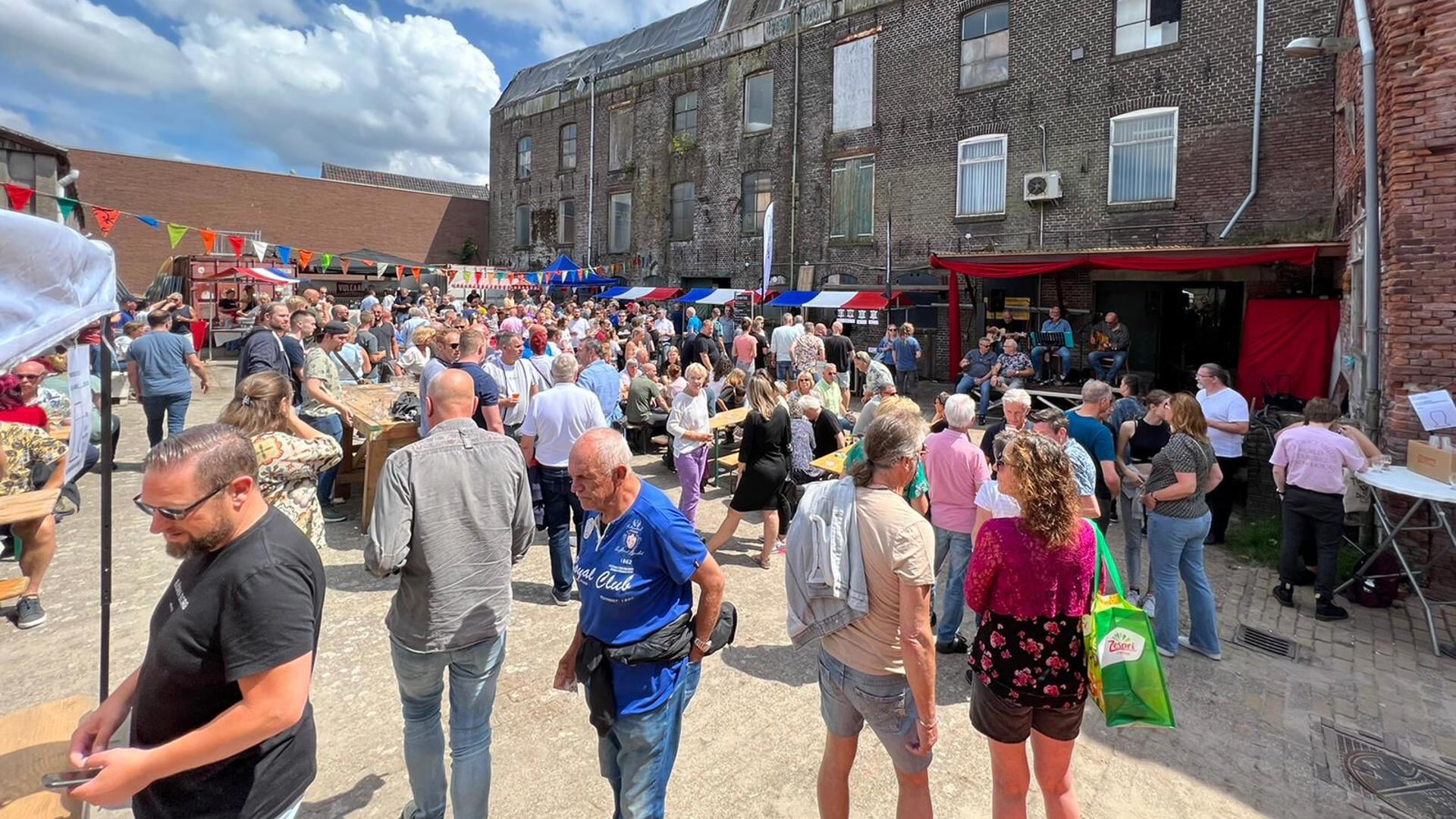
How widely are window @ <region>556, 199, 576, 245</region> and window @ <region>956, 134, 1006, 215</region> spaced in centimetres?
1491

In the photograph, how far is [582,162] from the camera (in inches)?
1054

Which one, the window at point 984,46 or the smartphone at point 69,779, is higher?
the window at point 984,46

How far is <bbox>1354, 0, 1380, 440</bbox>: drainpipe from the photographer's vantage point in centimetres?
671

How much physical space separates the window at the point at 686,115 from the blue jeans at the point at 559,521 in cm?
1999

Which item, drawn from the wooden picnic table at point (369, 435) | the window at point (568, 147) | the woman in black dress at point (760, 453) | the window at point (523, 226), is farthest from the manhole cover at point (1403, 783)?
the window at point (523, 226)

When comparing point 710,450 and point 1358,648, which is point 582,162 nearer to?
point 710,450

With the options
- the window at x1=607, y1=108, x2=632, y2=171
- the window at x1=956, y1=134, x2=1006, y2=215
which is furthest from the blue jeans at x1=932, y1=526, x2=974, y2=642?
the window at x1=607, y1=108, x2=632, y2=171

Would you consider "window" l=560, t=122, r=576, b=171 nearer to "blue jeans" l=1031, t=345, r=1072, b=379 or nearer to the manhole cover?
"blue jeans" l=1031, t=345, r=1072, b=379

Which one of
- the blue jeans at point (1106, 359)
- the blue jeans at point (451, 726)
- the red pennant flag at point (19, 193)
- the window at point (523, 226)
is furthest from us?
the window at point (523, 226)

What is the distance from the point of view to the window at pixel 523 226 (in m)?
29.3

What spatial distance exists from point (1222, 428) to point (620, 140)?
74.1ft

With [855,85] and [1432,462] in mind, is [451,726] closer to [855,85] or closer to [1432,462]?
[1432,462]

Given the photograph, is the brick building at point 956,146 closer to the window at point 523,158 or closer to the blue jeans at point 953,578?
the window at point 523,158

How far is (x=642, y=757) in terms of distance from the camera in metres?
2.58
